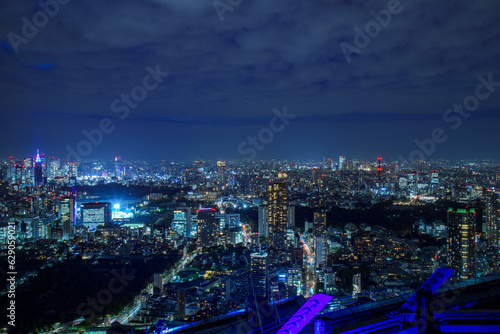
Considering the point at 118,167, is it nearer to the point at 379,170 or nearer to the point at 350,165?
the point at 350,165

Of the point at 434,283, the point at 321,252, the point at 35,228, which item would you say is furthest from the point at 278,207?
the point at 434,283

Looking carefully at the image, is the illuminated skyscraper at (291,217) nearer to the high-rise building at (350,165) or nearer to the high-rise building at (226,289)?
the high-rise building at (226,289)

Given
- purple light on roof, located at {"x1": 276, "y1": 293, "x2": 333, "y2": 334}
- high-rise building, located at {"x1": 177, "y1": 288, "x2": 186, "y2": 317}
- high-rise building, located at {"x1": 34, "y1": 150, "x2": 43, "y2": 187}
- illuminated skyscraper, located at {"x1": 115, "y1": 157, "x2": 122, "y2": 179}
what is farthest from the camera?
illuminated skyscraper, located at {"x1": 115, "y1": 157, "x2": 122, "y2": 179}

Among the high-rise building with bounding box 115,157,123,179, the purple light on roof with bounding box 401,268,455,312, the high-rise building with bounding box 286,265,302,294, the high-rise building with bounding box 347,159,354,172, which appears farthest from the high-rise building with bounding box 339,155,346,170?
the purple light on roof with bounding box 401,268,455,312

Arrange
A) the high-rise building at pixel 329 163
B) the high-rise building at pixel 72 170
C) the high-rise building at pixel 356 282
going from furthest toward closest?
the high-rise building at pixel 329 163 < the high-rise building at pixel 72 170 < the high-rise building at pixel 356 282

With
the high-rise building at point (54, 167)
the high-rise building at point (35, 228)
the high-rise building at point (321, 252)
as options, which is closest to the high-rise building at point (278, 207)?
the high-rise building at point (321, 252)

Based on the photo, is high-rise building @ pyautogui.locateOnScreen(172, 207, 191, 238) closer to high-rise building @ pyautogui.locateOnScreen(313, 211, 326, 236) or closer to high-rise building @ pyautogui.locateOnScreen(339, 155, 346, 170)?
high-rise building @ pyautogui.locateOnScreen(313, 211, 326, 236)
